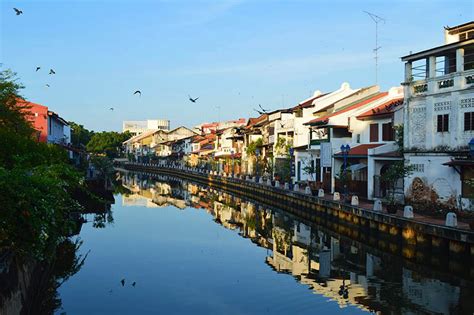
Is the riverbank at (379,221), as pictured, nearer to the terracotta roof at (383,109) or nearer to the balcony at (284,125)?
the terracotta roof at (383,109)

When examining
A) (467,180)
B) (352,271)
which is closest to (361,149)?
(467,180)

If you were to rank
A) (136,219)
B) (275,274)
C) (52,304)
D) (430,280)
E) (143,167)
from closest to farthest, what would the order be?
1. (52,304)
2. (430,280)
3. (275,274)
4. (136,219)
5. (143,167)

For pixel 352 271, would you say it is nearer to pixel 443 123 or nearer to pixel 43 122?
pixel 443 123

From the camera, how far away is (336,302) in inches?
683

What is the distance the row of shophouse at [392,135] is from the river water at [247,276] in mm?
5685

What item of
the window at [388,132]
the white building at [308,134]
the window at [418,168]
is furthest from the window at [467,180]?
the white building at [308,134]

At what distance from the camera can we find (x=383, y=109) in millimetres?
40469

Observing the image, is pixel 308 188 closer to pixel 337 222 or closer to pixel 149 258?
pixel 337 222

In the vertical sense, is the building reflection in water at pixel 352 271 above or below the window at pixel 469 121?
below

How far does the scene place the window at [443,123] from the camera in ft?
93.4

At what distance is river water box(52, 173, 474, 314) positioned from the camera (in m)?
16.9

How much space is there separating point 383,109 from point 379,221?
15.2 metres

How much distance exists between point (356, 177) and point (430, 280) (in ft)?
71.8

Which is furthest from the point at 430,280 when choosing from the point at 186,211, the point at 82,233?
the point at 186,211
